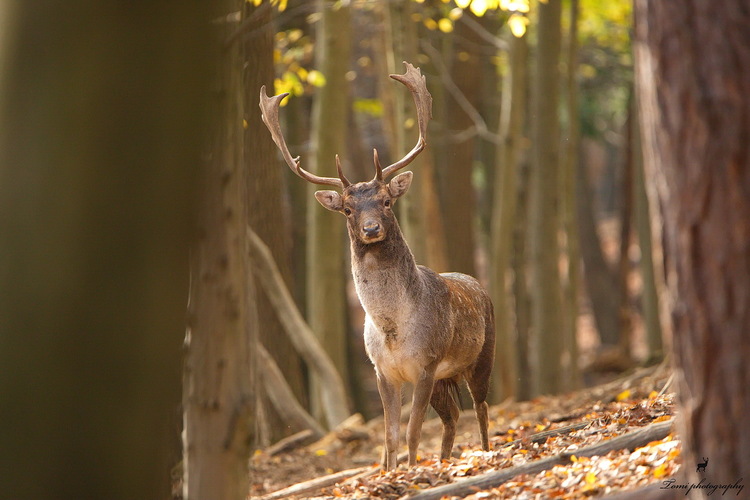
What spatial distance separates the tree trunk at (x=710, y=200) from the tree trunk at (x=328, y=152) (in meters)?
8.95

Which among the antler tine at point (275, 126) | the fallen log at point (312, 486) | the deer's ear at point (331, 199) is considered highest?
the antler tine at point (275, 126)

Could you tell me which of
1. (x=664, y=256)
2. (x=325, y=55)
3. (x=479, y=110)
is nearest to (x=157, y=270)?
(x=664, y=256)

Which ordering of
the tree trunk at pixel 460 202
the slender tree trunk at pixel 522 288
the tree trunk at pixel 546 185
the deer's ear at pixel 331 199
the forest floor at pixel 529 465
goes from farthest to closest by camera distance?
the slender tree trunk at pixel 522 288 < the tree trunk at pixel 460 202 < the tree trunk at pixel 546 185 < the deer's ear at pixel 331 199 < the forest floor at pixel 529 465

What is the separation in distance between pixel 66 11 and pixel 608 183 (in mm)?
42129

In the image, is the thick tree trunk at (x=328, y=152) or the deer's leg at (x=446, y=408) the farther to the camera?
the thick tree trunk at (x=328, y=152)

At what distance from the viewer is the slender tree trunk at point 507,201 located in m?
15.2

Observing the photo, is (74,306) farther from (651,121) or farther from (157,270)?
(651,121)

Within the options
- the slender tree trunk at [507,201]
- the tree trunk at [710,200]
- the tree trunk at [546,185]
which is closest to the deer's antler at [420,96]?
the tree trunk at [710,200]

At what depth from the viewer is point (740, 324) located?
4.41 m

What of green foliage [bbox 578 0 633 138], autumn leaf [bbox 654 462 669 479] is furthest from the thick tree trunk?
green foliage [bbox 578 0 633 138]

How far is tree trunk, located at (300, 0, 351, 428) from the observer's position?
527 inches

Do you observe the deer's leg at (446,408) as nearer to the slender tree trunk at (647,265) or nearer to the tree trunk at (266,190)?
the tree trunk at (266,190)

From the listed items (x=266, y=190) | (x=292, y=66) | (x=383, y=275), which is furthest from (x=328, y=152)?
(x=383, y=275)

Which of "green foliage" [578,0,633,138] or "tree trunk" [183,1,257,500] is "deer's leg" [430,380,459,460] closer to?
"tree trunk" [183,1,257,500]
